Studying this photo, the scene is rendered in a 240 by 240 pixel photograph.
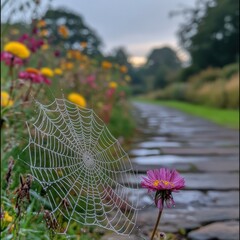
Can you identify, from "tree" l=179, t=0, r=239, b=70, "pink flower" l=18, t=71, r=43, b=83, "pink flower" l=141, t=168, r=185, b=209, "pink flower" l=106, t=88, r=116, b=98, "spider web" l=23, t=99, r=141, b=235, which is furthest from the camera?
"tree" l=179, t=0, r=239, b=70

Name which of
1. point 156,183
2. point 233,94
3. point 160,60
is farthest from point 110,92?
point 160,60

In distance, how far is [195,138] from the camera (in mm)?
6824

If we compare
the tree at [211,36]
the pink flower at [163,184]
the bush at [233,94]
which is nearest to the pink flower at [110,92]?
the pink flower at [163,184]

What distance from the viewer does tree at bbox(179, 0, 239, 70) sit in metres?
20.8

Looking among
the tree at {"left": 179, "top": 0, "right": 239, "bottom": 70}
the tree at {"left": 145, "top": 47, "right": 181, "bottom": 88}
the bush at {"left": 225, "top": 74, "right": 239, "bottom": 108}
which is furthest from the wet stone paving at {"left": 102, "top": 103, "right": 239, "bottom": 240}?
the tree at {"left": 145, "top": 47, "right": 181, "bottom": 88}

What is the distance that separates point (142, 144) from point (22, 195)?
534 centimetres

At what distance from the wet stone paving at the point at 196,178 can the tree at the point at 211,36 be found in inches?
505

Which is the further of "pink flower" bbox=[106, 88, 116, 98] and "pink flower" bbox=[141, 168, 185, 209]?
"pink flower" bbox=[106, 88, 116, 98]

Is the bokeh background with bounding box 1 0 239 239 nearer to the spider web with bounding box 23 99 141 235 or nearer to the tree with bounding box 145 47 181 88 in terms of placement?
the spider web with bounding box 23 99 141 235

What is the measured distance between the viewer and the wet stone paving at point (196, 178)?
2.41 m

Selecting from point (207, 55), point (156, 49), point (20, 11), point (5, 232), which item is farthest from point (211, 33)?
point (156, 49)

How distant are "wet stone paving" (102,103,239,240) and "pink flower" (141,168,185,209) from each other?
86 mm

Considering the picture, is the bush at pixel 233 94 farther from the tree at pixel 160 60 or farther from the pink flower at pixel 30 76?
the tree at pixel 160 60

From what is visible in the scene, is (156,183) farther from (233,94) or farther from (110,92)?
(233,94)
